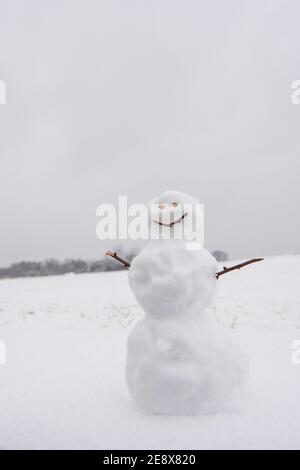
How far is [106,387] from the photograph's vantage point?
13.5 feet

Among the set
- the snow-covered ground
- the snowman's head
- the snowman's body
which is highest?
the snowman's head

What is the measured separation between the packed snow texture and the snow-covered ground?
18 cm

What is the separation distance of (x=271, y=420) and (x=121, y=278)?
13.0 metres

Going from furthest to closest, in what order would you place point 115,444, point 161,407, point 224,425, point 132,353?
1. point 132,353
2. point 161,407
3. point 224,425
4. point 115,444

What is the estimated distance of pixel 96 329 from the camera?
8.09 m

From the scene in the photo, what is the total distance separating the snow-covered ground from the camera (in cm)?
285

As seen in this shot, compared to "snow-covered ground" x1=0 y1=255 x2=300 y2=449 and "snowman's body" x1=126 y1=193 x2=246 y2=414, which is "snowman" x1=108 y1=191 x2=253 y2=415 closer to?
"snowman's body" x1=126 y1=193 x2=246 y2=414

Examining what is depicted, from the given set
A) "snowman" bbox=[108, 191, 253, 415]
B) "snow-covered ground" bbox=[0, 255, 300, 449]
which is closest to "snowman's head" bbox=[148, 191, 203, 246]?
"snowman" bbox=[108, 191, 253, 415]

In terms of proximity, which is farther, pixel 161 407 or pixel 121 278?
pixel 121 278

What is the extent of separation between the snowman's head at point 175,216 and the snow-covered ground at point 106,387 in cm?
157

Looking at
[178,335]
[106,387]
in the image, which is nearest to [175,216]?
[178,335]

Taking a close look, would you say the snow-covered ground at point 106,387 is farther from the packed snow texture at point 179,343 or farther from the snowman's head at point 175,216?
the snowman's head at point 175,216

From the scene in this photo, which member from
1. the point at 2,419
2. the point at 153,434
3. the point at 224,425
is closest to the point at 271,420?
the point at 224,425

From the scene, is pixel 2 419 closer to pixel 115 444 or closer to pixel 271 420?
pixel 115 444
